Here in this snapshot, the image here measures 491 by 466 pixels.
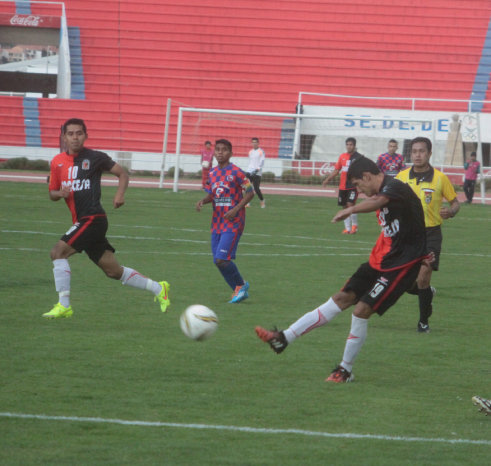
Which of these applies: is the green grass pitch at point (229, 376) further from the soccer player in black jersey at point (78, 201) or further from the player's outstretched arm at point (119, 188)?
the player's outstretched arm at point (119, 188)

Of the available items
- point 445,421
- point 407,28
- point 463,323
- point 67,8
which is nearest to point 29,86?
point 67,8

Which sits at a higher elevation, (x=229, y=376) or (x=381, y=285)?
(x=381, y=285)

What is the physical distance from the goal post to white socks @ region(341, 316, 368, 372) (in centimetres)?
2511

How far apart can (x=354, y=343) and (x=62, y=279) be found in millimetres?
3485

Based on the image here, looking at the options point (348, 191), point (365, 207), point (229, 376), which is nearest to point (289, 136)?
point (348, 191)

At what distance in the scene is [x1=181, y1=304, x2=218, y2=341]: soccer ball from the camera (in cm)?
771

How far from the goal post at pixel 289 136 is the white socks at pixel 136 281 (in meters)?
22.7

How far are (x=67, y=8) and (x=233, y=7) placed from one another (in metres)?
7.35

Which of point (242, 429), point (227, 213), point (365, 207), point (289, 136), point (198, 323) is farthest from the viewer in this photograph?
point (289, 136)

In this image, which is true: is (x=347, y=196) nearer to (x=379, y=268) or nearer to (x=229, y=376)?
(x=379, y=268)

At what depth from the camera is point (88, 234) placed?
9.06m

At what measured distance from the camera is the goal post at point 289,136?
32594 mm

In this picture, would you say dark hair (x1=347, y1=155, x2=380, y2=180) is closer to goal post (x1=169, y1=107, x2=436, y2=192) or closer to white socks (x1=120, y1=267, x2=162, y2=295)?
white socks (x1=120, y1=267, x2=162, y2=295)

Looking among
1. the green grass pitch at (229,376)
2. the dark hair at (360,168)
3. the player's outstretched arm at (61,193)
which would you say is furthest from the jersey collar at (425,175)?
the player's outstretched arm at (61,193)
